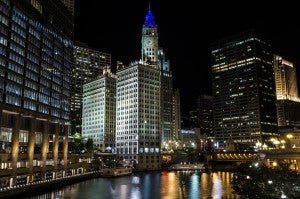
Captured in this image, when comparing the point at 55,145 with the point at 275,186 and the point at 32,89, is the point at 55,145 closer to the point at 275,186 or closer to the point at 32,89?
the point at 32,89

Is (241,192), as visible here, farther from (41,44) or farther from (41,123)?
Result: (41,44)

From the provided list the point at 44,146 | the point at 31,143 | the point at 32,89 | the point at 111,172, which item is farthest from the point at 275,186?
the point at 111,172

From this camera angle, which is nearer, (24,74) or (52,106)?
(24,74)

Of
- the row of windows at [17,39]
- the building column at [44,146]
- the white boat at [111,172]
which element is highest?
the row of windows at [17,39]

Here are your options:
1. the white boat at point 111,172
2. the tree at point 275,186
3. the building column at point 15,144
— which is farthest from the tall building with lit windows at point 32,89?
the tree at point 275,186

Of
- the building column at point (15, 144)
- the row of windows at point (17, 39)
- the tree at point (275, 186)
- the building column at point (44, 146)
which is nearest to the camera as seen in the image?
the tree at point (275, 186)

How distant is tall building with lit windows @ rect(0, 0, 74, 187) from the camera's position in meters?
105

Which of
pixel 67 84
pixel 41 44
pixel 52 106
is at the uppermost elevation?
pixel 41 44

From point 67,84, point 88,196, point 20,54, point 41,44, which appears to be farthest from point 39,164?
point 67,84

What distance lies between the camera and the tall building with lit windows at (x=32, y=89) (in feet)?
345

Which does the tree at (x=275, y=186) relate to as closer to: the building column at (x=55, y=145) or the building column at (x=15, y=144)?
the building column at (x=15, y=144)

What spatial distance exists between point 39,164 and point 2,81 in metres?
31.3

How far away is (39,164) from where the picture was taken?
119m

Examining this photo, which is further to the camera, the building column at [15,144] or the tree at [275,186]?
the building column at [15,144]
